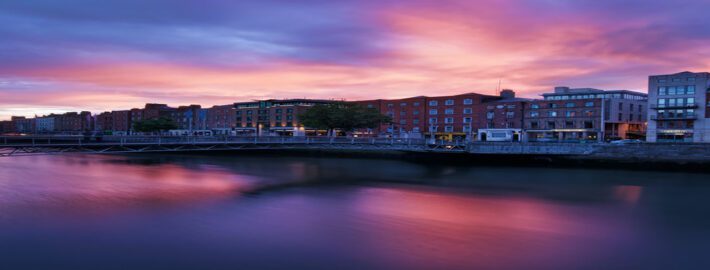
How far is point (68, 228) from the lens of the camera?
19.5 metres

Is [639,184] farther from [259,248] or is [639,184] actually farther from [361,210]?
[259,248]

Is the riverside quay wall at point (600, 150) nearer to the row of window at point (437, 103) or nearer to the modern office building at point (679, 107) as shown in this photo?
the modern office building at point (679, 107)

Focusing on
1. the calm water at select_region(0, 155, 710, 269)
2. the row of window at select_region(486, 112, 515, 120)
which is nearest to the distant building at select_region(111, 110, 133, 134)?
the row of window at select_region(486, 112, 515, 120)

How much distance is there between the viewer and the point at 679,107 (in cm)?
7319

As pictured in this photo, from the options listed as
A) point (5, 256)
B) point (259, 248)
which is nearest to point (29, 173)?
point (5, 256)

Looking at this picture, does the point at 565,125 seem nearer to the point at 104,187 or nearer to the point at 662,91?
the point at 662,91

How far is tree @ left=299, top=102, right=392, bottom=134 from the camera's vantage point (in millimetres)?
82000

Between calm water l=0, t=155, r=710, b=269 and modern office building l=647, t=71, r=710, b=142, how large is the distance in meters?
41.1

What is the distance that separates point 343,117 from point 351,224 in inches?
2382

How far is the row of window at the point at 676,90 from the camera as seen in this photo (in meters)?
72.6

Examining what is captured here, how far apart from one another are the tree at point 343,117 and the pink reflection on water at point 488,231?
173 ft

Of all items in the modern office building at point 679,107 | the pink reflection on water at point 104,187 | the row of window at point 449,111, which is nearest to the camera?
the pink reflection on water at point 104,187

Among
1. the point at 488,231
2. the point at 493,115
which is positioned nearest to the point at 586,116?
the point at 493,115

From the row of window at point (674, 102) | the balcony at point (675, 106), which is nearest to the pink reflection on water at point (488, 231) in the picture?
the balcony at point (675, 106)
